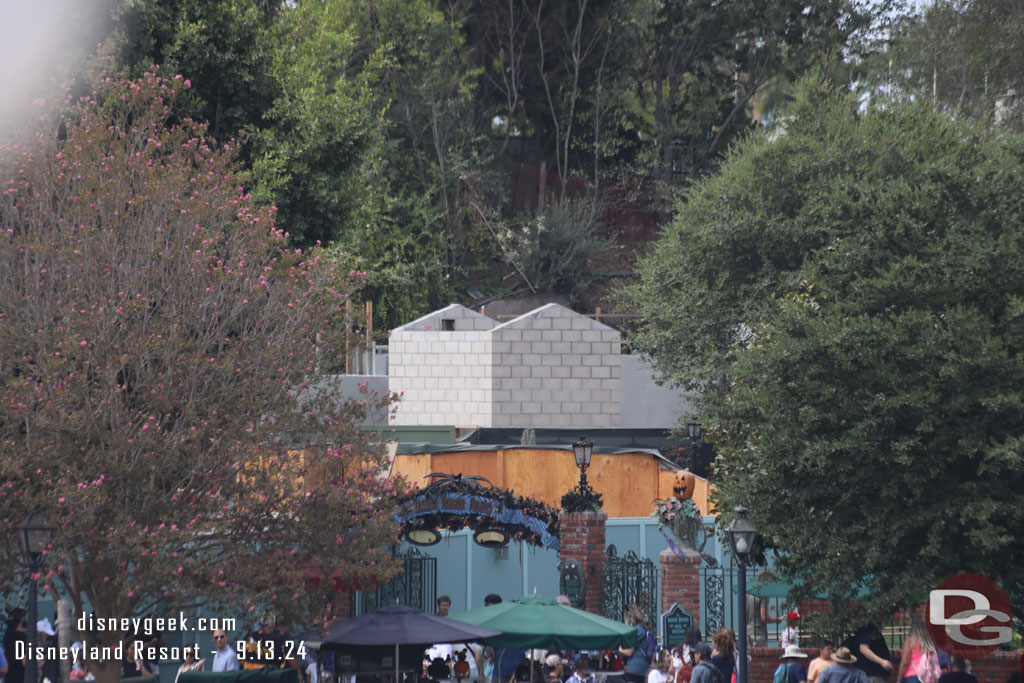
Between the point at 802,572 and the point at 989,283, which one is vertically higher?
the point at 989,283

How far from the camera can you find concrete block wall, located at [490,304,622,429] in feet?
106

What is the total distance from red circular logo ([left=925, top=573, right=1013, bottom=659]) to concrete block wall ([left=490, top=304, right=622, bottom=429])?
53.0 ft

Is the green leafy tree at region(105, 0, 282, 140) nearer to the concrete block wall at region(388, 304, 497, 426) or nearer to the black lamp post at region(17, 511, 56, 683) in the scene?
the concrete block wall at region(388, 304, 497, 426)

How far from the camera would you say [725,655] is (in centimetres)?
1494

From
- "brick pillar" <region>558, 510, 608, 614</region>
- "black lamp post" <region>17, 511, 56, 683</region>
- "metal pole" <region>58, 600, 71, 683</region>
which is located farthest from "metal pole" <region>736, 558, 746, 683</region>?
"metal pole" <region>58, 600, 71, 683</region>

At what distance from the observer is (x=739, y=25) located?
184 ft

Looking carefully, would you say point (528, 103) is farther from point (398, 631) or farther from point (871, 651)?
point (398, 631)

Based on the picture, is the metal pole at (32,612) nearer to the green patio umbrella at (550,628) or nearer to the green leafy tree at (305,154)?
the green patio umbrella at (550,628)

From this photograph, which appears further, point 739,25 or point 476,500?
point 739,25

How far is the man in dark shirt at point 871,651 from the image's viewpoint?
15969 mm

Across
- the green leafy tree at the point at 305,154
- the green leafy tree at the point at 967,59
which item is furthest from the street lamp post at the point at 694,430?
the green leafy tree at the point at 967,59

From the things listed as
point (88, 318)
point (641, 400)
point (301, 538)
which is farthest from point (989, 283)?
point (641, 400)

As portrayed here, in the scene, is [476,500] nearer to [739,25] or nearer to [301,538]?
[301,538]

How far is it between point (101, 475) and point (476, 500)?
7.87 m
